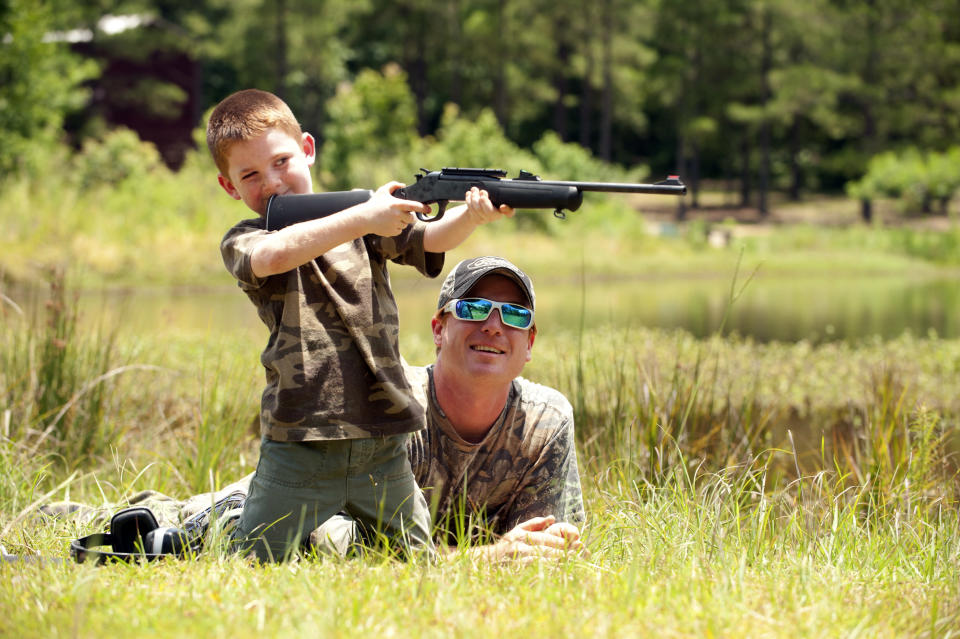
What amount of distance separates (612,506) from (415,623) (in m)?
1.86

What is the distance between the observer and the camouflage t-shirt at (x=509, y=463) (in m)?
3.80

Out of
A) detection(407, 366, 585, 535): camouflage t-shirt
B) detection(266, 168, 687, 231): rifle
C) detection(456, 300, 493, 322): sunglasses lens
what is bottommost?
detection(407, 366, 585, 535): camouflage t-shirt

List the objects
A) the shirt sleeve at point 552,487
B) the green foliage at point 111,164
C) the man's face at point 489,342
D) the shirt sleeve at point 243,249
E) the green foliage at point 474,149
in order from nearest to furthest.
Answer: the shirt sleeve at point 243,249 < the man's face at point 489,342 < the shirt sleeve at point 552,487 < the green foliage at point 111,164 < the green foliage at point 474,149

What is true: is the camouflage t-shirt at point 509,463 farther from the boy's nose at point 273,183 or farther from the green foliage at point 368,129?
the green foliage at point 368,129

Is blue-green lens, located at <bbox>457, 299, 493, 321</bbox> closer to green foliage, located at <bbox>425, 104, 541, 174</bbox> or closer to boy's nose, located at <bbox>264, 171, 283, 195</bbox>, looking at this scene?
boy's nose, located at <bbox>264, 171, 283, 195</bbox>

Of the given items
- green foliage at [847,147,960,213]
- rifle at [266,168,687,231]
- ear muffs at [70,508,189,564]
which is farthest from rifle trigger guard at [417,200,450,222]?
green foliage at [847,147,960,213]

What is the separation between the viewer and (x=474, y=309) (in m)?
3.69

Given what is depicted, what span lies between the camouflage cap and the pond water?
238 inches

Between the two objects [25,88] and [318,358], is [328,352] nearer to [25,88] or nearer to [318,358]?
[318,358]

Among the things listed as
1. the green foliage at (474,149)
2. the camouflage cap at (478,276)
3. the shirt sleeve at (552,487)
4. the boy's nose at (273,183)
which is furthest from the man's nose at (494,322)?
the green foliage at (474,149)

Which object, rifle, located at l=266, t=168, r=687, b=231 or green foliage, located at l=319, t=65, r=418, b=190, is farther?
green foliage, located at l=319, t=65, r=418, b=190

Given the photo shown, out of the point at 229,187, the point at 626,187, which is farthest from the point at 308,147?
the point at 626,187

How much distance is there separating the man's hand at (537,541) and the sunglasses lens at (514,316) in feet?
2.20

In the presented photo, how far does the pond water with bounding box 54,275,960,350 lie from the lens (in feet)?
44.1
